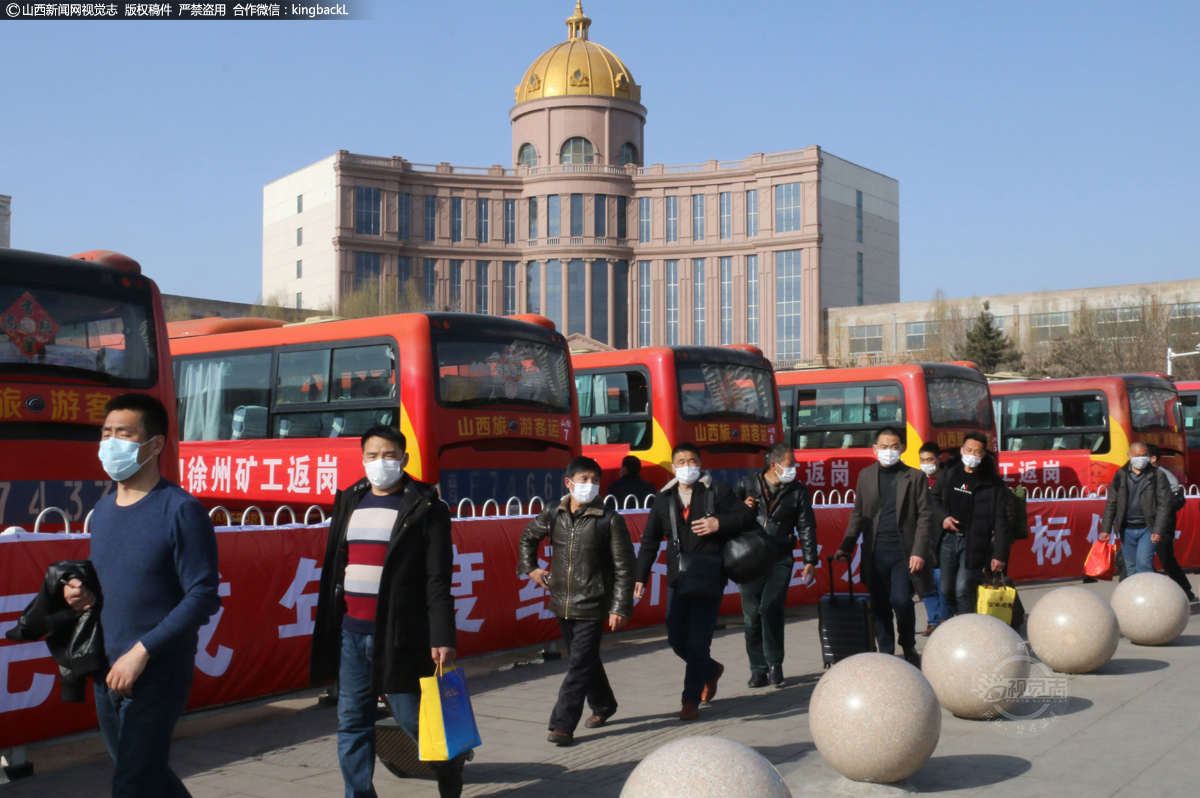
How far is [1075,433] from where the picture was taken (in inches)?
987

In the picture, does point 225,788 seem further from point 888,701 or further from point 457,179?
point 457,179

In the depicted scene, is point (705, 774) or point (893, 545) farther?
point (893, 545)

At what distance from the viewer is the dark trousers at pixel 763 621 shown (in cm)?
871

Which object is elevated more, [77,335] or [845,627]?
[77,335]

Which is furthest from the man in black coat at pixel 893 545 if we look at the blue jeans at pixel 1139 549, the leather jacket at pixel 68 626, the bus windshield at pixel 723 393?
the bus windshield at pixel 723 393

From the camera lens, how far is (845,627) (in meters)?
8.94

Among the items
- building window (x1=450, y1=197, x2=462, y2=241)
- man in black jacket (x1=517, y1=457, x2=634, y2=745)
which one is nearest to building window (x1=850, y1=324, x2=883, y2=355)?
building window (x1=450, y1=197, x2=462, y2=241)

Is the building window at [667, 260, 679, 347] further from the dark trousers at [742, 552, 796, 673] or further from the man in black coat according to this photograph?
the dark trousers at [742, 552, 796, 673]

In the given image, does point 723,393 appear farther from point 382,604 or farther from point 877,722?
point 382,604

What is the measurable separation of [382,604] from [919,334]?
7280 cm

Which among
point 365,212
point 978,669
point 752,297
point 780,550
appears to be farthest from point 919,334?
point 978,669

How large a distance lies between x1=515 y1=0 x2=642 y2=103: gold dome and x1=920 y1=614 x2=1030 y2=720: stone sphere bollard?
84839 millimetres

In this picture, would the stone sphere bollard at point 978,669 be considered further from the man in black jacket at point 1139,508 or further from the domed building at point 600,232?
the domed building at point 600,232

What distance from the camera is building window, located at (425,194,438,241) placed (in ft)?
287
